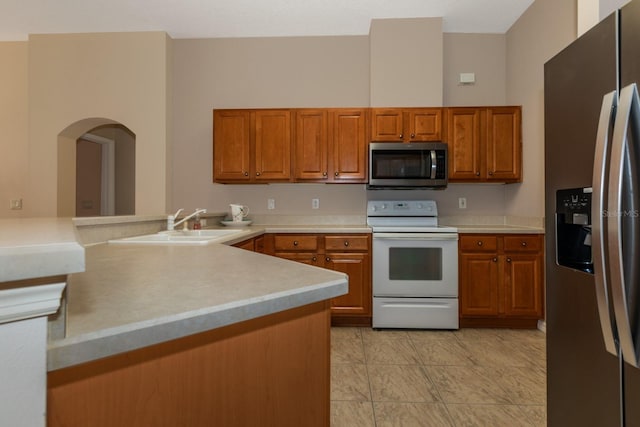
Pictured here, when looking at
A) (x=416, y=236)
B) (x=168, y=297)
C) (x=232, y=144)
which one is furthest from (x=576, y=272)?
(x=232, y=144)

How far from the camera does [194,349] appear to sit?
2.00 feet

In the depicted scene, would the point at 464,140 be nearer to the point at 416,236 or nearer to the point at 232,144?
the point at 416,236

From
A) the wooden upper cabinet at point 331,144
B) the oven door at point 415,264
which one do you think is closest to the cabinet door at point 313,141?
the wooden upper cabinet at point 331,144

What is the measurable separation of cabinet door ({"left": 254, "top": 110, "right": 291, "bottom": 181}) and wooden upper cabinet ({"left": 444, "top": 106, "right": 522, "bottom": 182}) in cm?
154

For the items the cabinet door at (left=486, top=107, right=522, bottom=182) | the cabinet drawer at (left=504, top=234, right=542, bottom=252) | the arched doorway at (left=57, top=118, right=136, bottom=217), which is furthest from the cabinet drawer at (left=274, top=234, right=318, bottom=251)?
the arched doorway at (left=57, top=118, right=136, bottom=217)

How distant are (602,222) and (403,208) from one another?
2.40 m

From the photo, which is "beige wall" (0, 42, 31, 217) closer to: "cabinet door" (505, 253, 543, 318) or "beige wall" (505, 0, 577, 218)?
"cabinet door" (505, 253, 543, 318)

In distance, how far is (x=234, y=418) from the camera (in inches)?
26.1

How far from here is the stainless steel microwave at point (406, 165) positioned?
3.01 m

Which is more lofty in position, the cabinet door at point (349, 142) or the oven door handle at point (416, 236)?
the cabinet door at point (349, 142)

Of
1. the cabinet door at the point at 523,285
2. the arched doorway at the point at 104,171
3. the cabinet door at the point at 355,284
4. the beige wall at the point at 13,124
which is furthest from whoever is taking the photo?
the arched doorway at the point at 104,171

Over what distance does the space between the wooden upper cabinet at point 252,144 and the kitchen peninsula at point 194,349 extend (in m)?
2.33

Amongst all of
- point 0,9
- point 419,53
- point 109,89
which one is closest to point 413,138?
point 419,53

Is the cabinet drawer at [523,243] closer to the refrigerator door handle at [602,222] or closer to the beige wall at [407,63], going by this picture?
the beige wall at [407,63]
